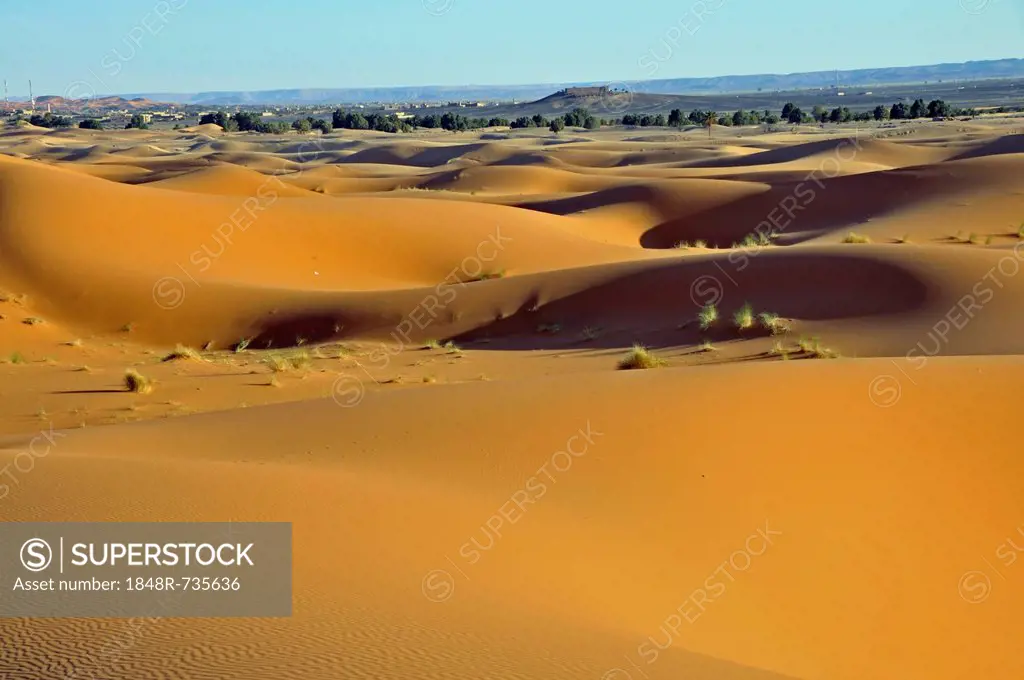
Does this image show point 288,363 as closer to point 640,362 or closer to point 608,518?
point 640,362

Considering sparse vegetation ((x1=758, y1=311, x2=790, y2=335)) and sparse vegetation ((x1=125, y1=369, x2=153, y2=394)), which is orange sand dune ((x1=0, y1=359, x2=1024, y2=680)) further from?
sparse vegetation ((x1=758, y1=311, x2=790, y2=335))

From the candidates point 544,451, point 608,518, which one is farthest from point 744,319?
point 608,518

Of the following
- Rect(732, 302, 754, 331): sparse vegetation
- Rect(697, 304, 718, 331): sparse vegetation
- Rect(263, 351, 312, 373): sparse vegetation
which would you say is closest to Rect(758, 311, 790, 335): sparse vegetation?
Rect(732, 302, 754, 331): sparse vegetation

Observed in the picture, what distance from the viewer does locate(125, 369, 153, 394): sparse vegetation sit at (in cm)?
1478

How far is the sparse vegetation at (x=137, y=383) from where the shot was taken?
48.5 feet

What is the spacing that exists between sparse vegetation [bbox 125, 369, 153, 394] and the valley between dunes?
120mm

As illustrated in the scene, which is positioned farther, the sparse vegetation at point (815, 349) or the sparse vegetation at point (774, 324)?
the sparse vegetation at point (774, 324)

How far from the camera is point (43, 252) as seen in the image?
2381 cm

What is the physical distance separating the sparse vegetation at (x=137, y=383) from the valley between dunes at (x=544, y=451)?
0.12m

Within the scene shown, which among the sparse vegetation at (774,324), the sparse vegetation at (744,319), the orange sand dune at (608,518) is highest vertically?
the sparse vegetation at (744,319)

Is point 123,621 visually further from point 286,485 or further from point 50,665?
point 286,485

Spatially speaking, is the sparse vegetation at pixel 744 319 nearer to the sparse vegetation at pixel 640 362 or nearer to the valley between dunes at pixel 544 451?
the valley between dunes at pixel 544 451

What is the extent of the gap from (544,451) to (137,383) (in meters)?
7.93

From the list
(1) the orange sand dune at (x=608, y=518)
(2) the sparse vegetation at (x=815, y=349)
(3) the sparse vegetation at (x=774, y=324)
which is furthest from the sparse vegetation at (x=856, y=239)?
(1) the orange sand dune at (x=608, y=518)
